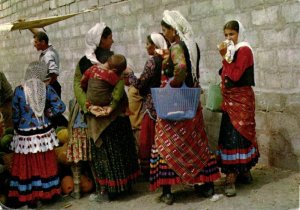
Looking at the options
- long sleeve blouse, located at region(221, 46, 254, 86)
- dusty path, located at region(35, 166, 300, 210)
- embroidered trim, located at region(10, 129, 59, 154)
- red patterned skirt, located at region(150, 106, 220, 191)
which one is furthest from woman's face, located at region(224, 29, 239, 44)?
embroidered trim, located at region(10, 129, 59, 154)

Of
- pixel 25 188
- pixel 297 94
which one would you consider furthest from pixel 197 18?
pixel 25 188

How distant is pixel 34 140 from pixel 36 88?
1.78 feet

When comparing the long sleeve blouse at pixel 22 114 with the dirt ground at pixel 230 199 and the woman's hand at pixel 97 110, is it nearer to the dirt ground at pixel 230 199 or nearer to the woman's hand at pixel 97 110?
the woman's hand at pixel 97 110

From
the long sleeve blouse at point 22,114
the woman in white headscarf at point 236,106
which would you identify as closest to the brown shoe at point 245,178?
the woman in white headscarf at point 236,106

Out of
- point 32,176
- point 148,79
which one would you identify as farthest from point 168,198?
point 32,176

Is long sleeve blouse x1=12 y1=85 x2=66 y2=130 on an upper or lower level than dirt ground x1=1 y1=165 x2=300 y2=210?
upper

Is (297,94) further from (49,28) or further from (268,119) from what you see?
(49,28)

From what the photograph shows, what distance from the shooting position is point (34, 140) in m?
4.39

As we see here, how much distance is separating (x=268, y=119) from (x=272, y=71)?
59 cm

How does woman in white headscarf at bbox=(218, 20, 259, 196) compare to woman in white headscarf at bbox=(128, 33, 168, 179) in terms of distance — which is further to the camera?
woman in white headscarf at bbox=(128, 33, 168, 179)

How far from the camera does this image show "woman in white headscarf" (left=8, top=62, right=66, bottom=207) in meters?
4.40

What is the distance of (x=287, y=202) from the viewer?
163 inches

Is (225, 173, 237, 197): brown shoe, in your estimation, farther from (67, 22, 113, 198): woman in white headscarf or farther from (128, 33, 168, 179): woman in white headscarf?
(67, 22, 113, 198): woman in white headscarf

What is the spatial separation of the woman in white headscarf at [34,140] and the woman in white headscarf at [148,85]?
0.92 m
